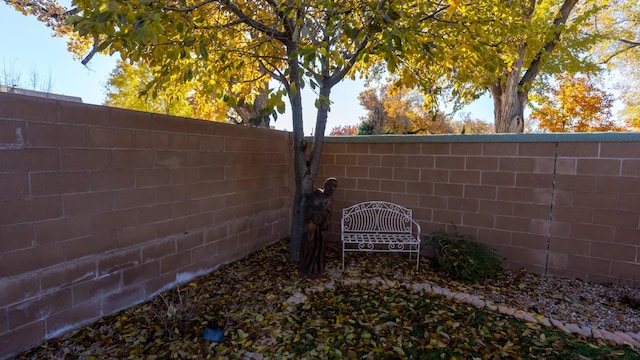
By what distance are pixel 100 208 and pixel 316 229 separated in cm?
184

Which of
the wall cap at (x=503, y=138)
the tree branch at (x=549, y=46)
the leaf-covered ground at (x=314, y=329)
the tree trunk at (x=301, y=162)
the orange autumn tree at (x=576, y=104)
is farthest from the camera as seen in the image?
the orange autumn tree at (x=576, y=104)

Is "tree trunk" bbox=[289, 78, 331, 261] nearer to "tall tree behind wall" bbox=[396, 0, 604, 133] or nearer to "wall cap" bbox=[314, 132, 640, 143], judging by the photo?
"wall cap" bbox=[314, 132, 640, 143]

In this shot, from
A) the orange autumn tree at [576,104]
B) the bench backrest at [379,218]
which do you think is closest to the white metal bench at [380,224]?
the bench backrest at [379,218]

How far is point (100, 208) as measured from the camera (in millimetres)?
2404

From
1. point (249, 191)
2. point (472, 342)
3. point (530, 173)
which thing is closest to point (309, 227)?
point (249, 191)

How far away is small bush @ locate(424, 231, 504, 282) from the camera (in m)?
3.29

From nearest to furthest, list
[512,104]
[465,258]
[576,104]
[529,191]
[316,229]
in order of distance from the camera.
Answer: [316,229]
[465,258]
[529,191]
[512,104]
[576,104]

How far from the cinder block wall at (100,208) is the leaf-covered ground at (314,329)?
209 millimetres

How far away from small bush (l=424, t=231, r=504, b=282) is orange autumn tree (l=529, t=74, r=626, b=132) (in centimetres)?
1163

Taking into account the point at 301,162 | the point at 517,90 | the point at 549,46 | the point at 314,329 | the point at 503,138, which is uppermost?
the point at 549,46

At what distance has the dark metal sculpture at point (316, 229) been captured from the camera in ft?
10.4

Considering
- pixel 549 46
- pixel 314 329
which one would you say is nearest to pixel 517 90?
pixel 549 46

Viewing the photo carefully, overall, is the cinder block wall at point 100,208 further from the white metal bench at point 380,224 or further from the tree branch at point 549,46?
the tree branch at point 549,46

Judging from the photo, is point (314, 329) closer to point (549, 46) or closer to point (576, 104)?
point (549, 46)
